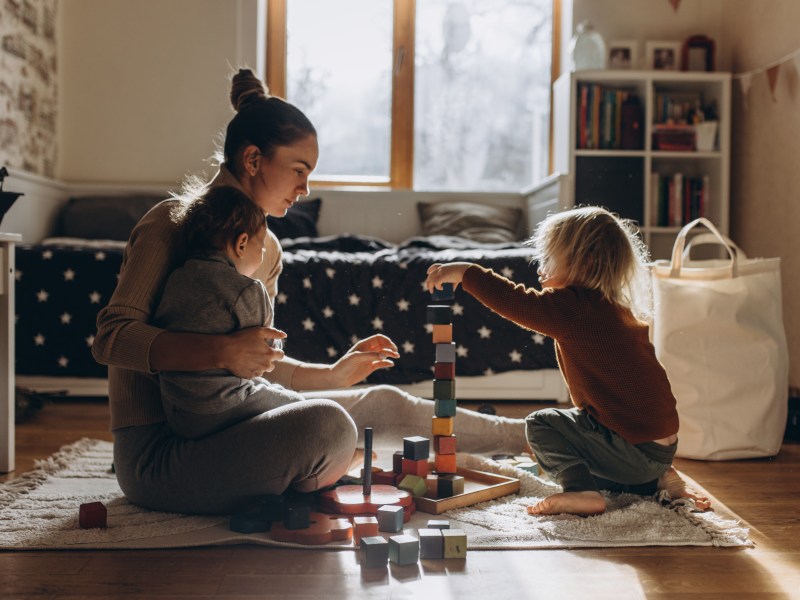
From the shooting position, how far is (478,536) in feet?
4.52

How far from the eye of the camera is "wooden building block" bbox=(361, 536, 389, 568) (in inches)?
48.1

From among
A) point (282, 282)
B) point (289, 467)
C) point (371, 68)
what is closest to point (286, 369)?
point (289, 467)

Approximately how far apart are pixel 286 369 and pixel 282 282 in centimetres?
112

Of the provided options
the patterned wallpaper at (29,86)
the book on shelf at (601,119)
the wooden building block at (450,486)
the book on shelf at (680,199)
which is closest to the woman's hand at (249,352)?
the wooden building block at (450,486)

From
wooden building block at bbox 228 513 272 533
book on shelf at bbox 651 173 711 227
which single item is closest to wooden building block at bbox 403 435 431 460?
wooden building block at bbox 228 513 272 533

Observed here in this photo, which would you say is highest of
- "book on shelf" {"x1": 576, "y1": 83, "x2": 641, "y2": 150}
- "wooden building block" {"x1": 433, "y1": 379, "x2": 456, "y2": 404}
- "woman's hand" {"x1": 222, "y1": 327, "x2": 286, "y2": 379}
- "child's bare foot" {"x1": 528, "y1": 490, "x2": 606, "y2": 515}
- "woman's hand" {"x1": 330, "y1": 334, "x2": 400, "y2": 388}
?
"book on shelf" {"x1": 576, "y1": 83, "x2": 641, "y2": 150}

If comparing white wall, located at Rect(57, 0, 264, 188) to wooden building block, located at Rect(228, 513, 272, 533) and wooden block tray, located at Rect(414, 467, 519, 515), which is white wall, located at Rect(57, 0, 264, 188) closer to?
wooden block tray, located at Rect(414, 467, 519, 515)

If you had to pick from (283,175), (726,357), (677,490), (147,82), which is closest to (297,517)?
(283,175)

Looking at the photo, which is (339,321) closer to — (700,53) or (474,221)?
(474,221)

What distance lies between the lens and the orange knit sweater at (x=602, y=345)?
156 cm

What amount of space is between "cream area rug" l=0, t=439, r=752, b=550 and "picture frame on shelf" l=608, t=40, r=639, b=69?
251cm

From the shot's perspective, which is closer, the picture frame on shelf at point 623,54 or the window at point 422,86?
the picture frame on shelf at point 623,54

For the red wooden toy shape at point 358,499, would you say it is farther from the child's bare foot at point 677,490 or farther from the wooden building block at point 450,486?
the child's bare foot at point 677,490

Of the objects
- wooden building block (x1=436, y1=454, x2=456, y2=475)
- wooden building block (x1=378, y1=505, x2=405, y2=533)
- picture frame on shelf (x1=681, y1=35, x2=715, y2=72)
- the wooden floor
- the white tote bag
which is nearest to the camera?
the wooden floor
